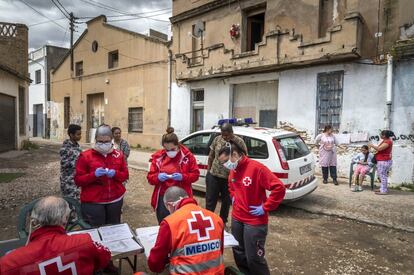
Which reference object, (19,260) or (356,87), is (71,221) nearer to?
(19,260)

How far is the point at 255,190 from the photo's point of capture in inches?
129

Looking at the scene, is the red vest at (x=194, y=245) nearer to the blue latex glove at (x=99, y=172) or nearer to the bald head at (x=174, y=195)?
the bald head at (x=174, y=195)

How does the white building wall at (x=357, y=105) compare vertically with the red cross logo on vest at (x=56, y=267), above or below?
above

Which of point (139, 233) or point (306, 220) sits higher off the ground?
point (139, 233)

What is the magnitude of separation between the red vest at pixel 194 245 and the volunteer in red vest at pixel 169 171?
1611 mm

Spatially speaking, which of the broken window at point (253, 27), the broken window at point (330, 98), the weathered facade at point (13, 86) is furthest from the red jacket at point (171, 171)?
the weathered facade at point (13, 86)

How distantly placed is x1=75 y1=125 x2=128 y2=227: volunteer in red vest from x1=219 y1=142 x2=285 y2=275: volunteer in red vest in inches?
54.5

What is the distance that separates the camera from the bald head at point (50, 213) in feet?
6.87

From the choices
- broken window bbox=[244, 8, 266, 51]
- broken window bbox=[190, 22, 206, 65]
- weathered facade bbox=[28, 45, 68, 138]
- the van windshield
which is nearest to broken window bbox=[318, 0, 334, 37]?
broken window bbox=[244, 8, 266, 51]

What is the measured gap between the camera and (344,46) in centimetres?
1004

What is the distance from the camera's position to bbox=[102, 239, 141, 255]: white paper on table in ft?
9.45

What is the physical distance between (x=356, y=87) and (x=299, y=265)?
24.6ft

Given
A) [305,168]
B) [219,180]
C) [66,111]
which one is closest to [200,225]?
[219,180]

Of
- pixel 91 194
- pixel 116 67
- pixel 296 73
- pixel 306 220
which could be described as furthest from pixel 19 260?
pixel 116 67
